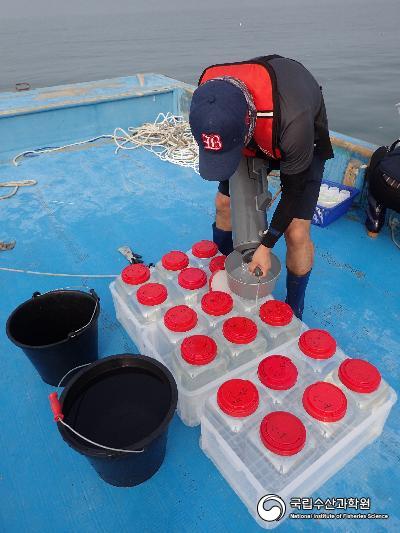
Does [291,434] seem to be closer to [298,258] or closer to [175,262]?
[298,258]

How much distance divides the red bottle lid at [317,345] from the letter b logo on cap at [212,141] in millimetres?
991

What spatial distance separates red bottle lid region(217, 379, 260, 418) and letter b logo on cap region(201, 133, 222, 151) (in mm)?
994

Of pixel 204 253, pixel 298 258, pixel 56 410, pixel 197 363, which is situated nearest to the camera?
pixel 56 410

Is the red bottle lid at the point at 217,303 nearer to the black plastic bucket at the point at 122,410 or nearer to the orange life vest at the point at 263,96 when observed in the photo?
the black plastic bucket at the point at 122,410

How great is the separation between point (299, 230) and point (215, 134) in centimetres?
87

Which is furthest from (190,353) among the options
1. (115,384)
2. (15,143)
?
(15,143)

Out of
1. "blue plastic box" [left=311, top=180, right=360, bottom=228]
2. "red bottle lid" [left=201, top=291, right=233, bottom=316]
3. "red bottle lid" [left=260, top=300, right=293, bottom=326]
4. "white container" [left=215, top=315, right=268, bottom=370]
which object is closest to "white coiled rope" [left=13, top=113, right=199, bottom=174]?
"blue plastic box" [left=311, top=180, right=360, bottom=228]

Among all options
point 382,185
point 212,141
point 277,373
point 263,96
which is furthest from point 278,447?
point 382,185

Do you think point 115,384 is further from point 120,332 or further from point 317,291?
point 317,291

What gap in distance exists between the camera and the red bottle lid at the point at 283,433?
4.57 ft

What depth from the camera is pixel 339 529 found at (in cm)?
148

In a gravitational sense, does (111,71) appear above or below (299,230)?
below

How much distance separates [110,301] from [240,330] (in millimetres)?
1109

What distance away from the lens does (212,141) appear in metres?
1.47
